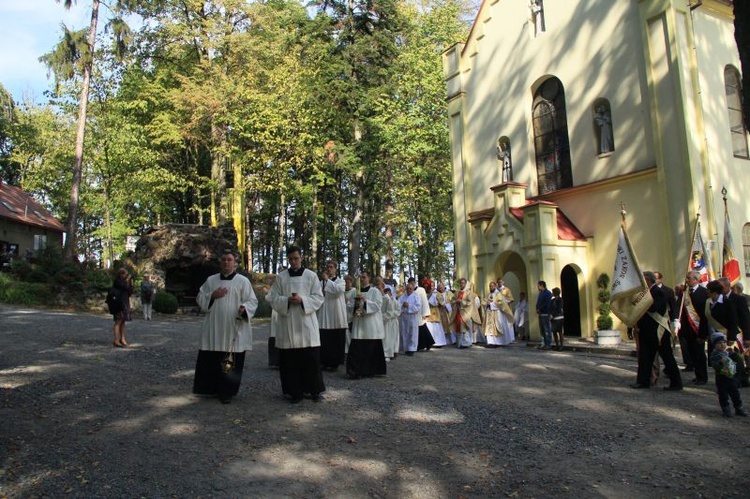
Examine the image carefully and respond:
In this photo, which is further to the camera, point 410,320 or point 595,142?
point 595,142

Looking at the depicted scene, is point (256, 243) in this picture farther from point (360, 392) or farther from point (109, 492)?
point (109, 492)

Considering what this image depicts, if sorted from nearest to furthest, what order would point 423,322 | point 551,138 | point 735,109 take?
point 423,322, point 735,109, point 551,138

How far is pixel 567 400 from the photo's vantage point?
26.8ft

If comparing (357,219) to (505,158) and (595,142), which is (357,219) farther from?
(595,142)

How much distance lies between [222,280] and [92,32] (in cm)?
2321

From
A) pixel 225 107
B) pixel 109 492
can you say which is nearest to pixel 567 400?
pixel 109 492

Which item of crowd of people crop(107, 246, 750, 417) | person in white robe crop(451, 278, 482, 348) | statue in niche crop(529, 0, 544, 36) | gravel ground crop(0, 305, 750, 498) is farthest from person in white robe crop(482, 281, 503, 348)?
statue in niche crop(529, 0, 544, 36)

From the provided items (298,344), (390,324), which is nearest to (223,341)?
(298,344)

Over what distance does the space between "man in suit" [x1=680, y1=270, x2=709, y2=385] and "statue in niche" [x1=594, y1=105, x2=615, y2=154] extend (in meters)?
8.89

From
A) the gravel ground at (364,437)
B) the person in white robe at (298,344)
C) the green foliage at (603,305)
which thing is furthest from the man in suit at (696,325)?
the person in white robe at (298,344)

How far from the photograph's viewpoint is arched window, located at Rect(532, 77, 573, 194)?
19.1 meters

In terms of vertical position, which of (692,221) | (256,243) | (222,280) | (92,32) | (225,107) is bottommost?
(222,280)

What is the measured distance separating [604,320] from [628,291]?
6248mm

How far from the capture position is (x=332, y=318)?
34.9 feet
